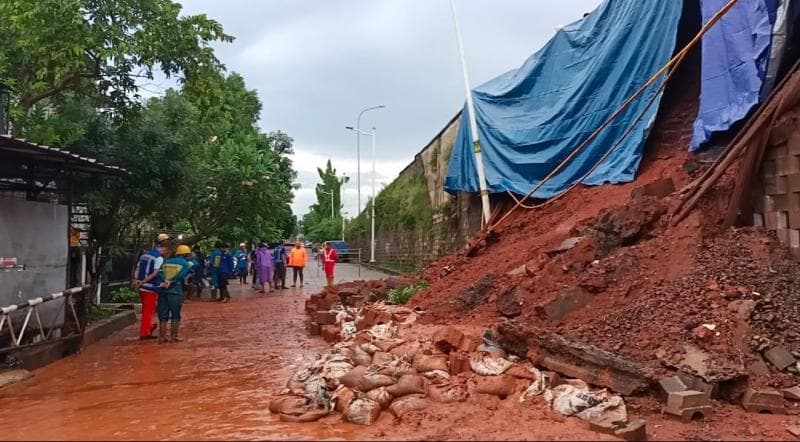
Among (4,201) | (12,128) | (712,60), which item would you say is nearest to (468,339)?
(712,60)

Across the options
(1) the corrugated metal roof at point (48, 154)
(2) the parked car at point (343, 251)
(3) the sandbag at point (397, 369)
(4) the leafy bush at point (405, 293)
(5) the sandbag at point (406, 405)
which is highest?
(1) the corrugated metal roof at point (48, 154)

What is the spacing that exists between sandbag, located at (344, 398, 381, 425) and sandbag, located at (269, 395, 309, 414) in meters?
0.50

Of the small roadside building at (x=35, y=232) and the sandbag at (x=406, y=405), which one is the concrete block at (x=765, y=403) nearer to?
the sandbag at (x=406, y=405)

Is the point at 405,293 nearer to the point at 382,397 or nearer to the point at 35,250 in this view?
the point at 382,397

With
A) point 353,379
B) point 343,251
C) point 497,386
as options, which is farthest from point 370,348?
point 343,251

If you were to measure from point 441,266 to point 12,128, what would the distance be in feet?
25.8

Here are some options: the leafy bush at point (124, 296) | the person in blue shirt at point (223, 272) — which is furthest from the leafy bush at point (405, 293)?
the person in blue shirt at point (223, 272)

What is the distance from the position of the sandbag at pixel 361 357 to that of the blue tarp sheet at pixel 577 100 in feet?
18.8

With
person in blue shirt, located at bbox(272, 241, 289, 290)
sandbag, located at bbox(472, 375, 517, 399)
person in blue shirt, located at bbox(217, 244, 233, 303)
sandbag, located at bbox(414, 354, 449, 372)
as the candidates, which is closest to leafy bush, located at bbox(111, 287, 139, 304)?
person in blue shirt, located at bbox(217, 244, 233, 303)

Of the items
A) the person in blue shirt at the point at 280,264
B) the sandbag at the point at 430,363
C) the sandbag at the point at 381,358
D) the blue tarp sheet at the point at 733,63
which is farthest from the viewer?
the person in blue shirt at the point at 280,264

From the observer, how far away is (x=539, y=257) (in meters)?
8.66

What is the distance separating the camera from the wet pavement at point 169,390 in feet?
17.3

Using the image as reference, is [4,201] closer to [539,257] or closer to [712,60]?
[539,257]

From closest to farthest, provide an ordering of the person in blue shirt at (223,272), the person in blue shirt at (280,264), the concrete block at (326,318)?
the concrete block at (326,318) < the person in blue shirt at (223,272) < the person in blue shirt at (280,264)
